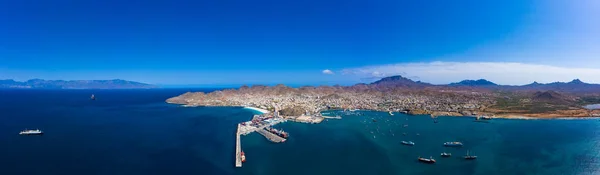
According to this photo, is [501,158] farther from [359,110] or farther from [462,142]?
[359,110]

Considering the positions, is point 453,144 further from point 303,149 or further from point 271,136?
point 271,136

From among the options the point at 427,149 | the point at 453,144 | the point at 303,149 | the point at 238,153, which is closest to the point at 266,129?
the point at 303,149


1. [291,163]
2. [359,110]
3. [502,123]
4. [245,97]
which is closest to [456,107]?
[502,123]

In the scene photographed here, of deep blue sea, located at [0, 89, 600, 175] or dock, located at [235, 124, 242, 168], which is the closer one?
deep blue sea, located at [0, 89, 600, 175]

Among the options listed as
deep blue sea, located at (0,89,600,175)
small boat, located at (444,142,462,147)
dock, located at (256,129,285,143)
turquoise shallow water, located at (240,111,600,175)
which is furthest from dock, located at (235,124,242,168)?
small boat, located at (444,142,462,147)

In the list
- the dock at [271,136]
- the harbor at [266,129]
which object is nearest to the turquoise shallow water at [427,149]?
the harbor at [266,129]

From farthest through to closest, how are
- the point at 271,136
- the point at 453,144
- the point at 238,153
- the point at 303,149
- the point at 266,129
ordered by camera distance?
the point at 266,129, the point at 271,136, the point at 453,144, the point at 303,149, the point at 238,153

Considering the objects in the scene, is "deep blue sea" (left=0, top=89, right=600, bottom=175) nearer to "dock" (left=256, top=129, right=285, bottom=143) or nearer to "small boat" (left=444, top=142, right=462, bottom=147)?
"small boat" (left=444, top=142, right=462, bottom=147)

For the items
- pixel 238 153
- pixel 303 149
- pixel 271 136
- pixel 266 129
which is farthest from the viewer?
pixel 266 129
